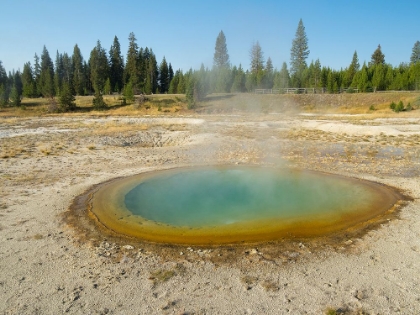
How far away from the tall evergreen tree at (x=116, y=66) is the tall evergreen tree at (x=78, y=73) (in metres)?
4.71

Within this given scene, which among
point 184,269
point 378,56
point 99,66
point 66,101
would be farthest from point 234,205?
point 378,56

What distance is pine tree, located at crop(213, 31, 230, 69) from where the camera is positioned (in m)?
47.0

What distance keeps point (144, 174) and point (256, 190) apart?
3.60 m

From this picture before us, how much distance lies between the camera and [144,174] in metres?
9.96

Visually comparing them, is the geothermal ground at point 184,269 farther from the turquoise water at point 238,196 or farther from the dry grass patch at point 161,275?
the turquoise water at point 238,196

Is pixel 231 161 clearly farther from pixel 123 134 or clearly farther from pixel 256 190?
pixel 123 134

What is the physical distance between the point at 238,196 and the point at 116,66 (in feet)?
178

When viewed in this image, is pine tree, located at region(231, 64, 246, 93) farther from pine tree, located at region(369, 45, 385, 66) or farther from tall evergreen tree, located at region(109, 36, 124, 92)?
pine tree, located at region(369, 45, 385, 66)

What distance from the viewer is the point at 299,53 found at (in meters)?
52.9

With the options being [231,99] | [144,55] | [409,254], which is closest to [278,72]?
[231,99]

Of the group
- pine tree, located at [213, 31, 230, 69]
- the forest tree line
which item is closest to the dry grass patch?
the forest tree line

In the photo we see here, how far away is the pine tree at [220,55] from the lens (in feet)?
154

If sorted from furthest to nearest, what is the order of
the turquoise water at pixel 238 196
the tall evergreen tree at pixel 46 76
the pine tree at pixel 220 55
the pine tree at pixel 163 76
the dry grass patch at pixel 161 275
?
the pine tree at pixel 163 76 < the tall evergreen tree at pixel 46 76 < the pine tree at pixel 220 55 < the turquoise water at pixel 238 196 < the dry grass patch at pixel 161 275

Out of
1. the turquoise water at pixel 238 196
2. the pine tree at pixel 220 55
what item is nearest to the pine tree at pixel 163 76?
the pine tree at pixel 220 55
